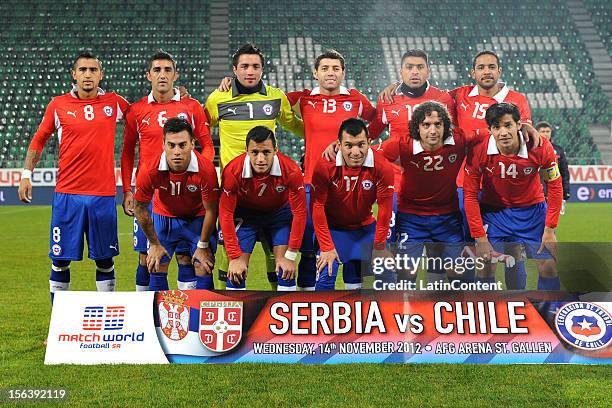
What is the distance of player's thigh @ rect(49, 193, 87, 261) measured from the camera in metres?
5.02

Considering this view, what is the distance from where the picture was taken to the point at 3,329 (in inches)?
206

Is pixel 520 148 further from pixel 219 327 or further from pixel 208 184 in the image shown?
pixel 219 327

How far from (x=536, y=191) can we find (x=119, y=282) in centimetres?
480

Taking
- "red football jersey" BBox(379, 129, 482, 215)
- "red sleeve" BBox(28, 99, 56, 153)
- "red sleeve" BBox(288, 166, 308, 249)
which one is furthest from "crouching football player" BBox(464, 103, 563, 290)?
"red sleeve" BBox(28, 99, 56, 153)

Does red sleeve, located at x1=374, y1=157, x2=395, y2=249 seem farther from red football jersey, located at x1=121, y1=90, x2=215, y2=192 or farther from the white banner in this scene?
the white banner

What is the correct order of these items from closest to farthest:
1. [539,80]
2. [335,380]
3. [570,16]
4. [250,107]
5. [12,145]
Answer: [335,380], [250,107], [12,145], [539,80], [570,16]

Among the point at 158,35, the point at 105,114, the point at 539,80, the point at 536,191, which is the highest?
the point at 158,35

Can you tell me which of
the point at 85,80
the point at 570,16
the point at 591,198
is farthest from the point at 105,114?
the point at 570,16

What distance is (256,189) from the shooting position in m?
4.45

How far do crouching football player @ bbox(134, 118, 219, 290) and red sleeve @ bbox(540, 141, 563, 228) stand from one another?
2.20 meters

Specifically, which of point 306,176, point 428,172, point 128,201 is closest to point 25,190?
point 128,201

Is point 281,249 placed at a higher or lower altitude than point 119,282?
higher

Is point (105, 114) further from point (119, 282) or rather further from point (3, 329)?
point (119, 282)

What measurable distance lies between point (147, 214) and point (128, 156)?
33.8 inches
